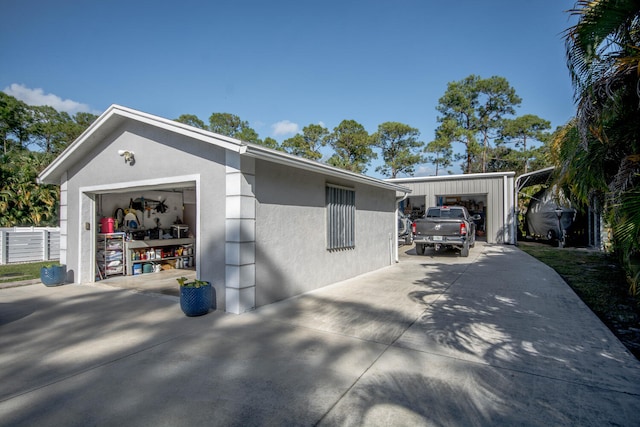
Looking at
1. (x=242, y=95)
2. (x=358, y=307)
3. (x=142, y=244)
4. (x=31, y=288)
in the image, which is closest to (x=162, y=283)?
(x=142, y=244)

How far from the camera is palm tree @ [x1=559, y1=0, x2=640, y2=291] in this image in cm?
355

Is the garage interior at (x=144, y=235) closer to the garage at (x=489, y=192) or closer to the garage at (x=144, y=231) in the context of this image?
the garage at (x=144, y=231)

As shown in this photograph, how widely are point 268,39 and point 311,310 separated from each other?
31.6ft

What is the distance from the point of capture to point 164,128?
569cm

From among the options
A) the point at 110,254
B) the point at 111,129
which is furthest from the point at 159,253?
the point at 111,129

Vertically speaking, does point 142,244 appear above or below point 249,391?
above

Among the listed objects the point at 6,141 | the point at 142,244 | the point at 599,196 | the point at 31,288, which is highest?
the point at 6,141

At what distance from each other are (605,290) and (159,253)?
1096 centimetres

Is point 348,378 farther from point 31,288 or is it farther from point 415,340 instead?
point 31,288

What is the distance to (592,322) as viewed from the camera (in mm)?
4758

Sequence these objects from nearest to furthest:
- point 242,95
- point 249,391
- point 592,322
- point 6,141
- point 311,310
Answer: point 249,391 → point 592,322 → point 311,310 → point 242,95 → point 6,141

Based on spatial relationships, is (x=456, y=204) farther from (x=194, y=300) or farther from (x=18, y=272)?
(x=18, y=272)

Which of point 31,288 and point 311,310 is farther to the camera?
point 31,288

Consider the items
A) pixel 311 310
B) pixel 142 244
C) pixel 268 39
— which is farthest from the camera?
pixel 268 39
